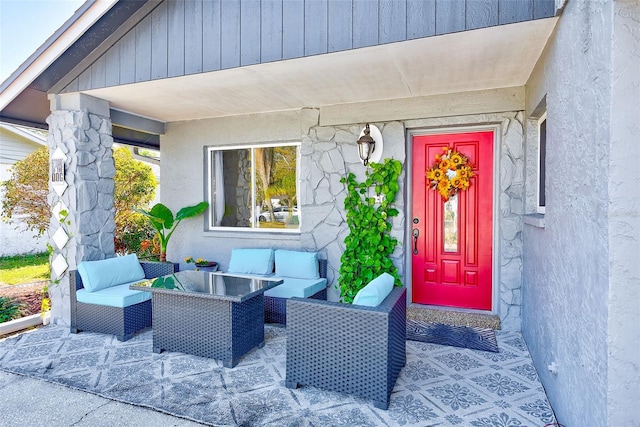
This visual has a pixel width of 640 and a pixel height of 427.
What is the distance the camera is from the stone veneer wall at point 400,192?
412 centimetres

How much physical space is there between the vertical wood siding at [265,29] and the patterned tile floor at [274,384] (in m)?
2.73

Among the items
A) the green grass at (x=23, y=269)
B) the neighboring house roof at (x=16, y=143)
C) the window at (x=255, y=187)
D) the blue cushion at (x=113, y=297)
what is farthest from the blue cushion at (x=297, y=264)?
the neighboring house roof at (x=16, y=143)

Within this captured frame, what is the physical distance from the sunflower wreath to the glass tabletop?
2.30 metres

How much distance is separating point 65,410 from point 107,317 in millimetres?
1405

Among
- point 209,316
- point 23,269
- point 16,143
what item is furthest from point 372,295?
point 16,143

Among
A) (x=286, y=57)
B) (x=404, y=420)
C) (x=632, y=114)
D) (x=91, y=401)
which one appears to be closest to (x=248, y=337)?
(x=91, y=401)

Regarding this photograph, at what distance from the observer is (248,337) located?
347 cm

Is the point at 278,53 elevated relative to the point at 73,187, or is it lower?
elevated

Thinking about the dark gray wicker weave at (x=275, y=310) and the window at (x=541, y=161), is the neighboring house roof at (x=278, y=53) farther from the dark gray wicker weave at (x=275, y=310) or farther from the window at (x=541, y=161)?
the dark gray wicker weave at (x=275, y=310)

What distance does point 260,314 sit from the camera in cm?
365

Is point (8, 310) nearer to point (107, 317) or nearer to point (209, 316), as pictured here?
point (107, 317)

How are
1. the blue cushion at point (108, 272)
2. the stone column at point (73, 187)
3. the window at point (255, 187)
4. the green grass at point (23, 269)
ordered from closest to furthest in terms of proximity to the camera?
the blue cushion at point (108, 272) < the stone column at point (73, 187) < the window at point (255, 187) < the green grass at point (23, 269)

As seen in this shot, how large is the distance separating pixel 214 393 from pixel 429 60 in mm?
3307

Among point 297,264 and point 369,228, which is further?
point 297,264
